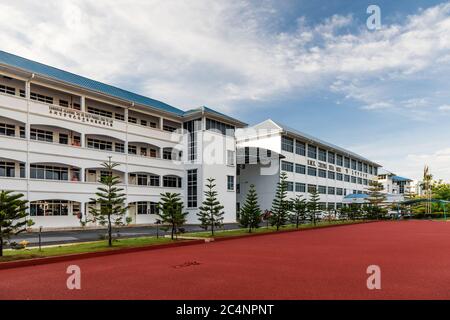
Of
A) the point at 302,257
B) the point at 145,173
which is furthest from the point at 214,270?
the point at 145,173

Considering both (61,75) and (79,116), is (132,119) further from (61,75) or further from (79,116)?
(61,75)

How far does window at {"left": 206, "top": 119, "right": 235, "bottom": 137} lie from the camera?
3765 centimetres

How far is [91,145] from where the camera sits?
105 ft

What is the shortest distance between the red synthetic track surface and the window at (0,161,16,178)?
57.7 ft

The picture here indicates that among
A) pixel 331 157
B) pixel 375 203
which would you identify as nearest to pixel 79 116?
pixel 375 203

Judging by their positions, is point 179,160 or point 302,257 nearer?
point 302,257

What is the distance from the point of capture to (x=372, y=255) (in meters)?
13.2

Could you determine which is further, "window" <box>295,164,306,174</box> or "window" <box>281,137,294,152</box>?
"window" <box>295,164,306,174</box>

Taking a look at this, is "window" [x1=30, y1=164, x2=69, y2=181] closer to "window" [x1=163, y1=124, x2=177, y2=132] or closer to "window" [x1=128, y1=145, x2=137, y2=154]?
"window" [x1=128, y1=145, x2=137, y2=154]

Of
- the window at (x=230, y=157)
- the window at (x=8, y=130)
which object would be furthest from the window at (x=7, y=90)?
the window at (x=230, y=157)

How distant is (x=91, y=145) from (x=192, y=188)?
11550mm

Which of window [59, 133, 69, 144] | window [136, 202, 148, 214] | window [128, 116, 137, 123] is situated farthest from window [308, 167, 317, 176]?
window [59, 133, 69, 144]
